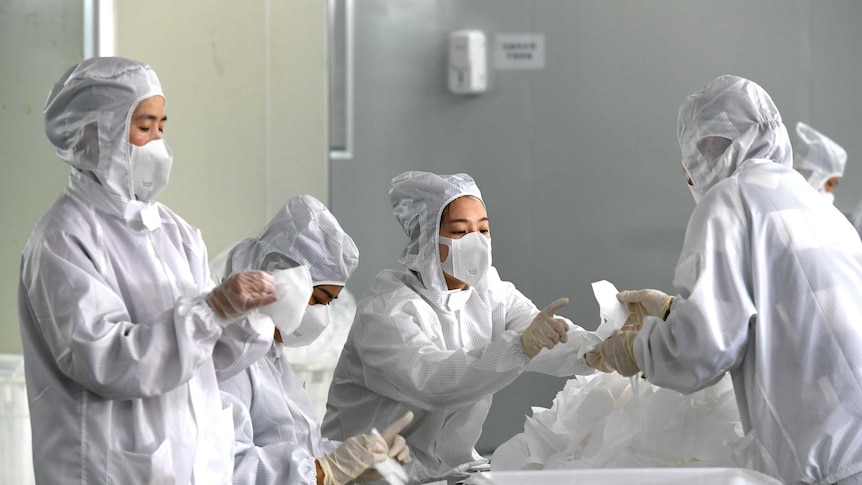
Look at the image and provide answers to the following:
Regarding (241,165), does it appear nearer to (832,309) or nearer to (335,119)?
(335,119)

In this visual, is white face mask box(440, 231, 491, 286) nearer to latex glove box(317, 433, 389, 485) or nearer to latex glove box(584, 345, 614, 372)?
latex glove box(584, 345, 614, 372)

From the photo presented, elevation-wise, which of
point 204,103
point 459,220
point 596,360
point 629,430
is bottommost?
point 629,430

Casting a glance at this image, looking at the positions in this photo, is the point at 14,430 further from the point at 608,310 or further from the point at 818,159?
the point at 818,159

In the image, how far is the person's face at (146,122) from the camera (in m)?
1.79

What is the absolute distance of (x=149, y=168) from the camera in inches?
70.9

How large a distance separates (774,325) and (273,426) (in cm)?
108

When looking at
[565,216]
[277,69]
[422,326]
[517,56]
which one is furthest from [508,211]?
[422,326]

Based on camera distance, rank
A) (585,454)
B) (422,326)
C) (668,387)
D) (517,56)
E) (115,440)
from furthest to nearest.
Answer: (517,56), (422,326), (585,454), (668,387), (115,440)

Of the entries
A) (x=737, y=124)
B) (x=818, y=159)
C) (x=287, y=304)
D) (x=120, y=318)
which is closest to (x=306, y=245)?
(x=287, y=304)

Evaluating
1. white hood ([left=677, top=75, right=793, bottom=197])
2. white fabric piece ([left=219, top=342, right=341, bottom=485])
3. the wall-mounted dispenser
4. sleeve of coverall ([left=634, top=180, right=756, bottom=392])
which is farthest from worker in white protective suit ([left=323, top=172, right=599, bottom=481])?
the wall-mounted dispenser

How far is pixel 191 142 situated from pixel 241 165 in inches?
8.9

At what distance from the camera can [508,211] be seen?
4488 mm

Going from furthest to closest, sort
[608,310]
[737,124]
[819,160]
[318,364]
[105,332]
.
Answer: [819,160] → [318,364] → [608,310] → [737,124] → [105,332]

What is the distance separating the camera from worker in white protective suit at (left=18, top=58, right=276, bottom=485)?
5.38 ft
